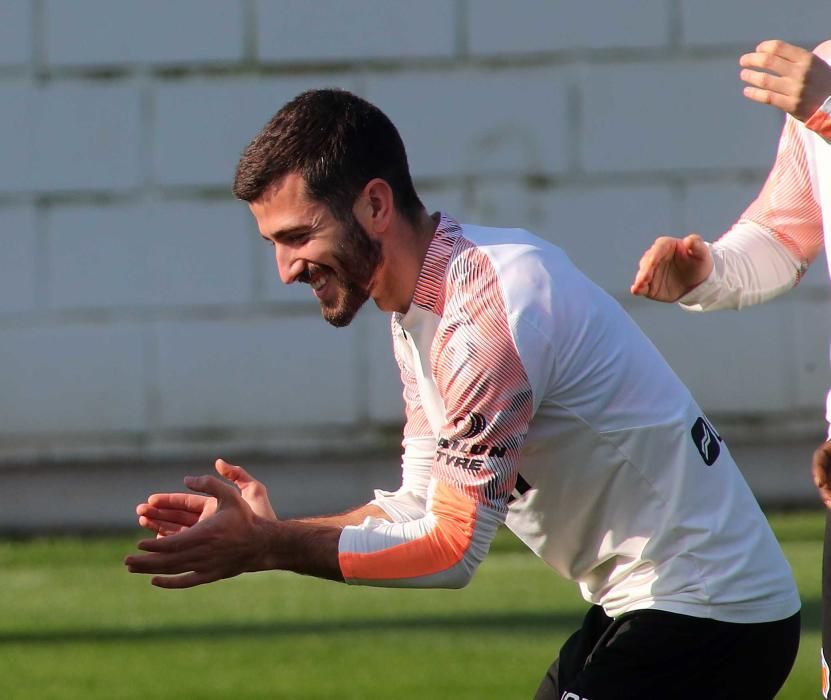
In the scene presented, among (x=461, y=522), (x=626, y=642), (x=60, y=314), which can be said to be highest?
(x=461, y=522)

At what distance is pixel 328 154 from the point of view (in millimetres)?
3066

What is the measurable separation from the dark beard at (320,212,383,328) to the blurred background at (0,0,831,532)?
5.94 meters

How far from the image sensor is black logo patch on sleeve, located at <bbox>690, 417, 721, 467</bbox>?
3141mm

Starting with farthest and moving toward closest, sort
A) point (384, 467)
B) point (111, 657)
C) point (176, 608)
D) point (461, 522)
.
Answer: point (384, 467)
point (176, 608)
point (111, 657)
point (461, 522)

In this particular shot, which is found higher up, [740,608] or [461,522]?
[461,522]

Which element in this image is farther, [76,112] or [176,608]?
[76,112]

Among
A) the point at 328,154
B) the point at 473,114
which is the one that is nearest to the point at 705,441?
the point at 328,154

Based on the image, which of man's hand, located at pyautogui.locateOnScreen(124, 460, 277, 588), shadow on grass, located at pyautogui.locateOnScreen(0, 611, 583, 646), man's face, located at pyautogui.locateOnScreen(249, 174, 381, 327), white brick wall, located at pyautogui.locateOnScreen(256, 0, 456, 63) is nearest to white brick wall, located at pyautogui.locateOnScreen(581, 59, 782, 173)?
white brick wall, located at pyautogui.locateOnScreen(256, 0, 456, 63)

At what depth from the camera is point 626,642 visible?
3062 mm

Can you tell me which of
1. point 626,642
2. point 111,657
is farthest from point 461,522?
point 111,657

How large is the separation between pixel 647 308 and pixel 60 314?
3326 mm

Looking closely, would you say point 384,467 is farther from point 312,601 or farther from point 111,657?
point 111,657

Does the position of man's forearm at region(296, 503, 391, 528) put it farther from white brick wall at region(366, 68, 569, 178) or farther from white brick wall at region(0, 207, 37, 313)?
white brick wall at region(0, 207, 37, 313)

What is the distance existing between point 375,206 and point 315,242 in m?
0.14
